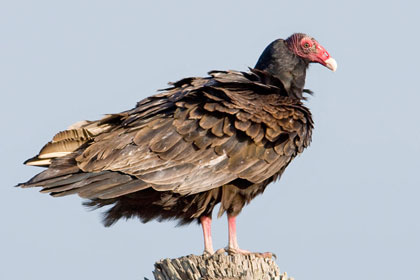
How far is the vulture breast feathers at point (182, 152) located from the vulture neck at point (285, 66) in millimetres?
459

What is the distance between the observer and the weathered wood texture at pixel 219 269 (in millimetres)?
3991

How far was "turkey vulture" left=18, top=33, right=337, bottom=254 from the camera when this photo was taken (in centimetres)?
522

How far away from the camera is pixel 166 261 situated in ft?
13.9

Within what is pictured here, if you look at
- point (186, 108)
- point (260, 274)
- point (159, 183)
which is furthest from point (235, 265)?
point (186, 108)

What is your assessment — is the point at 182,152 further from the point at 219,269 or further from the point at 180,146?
the point at 219,269

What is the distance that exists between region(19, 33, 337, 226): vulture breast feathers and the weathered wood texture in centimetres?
103

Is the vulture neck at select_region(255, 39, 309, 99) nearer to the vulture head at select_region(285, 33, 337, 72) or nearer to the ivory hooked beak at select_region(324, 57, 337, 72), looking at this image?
the vulture head at select_region(285, 33, 337, 72)

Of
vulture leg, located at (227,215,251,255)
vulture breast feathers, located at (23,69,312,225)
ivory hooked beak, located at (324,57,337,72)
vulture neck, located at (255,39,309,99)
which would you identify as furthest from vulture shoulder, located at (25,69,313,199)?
ivory hooked beak, located at (324,57,337,72)

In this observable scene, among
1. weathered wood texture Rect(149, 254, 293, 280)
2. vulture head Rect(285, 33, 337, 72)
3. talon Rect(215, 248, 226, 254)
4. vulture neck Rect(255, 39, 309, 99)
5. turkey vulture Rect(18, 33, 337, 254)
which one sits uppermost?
vulture head Rect(285, 33, 337, 72)

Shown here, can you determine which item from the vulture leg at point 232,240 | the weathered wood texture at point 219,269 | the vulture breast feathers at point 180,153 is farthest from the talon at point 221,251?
the weathered wood texture at point 219,269

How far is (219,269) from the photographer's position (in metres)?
4.01

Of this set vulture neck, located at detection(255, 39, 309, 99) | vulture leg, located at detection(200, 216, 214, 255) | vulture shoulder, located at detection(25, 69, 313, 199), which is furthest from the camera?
vulture neck, located at detection(255, 39, 309, 99)

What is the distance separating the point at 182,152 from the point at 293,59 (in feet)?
5.15

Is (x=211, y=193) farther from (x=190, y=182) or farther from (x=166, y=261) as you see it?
(x=166, y=261)
